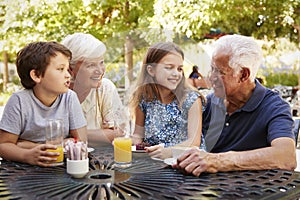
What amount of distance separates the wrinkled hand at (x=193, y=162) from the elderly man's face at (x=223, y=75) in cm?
50

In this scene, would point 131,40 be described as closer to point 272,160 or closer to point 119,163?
point 119,163

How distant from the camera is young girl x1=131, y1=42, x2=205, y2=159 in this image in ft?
6.01

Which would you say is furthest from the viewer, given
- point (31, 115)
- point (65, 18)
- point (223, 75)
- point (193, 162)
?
point (65, 18)

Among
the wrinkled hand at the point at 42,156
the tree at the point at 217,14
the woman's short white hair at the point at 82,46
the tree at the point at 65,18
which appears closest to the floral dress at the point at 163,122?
the woman's short white hair at the point at 82,46

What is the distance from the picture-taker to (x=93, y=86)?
2154 mm

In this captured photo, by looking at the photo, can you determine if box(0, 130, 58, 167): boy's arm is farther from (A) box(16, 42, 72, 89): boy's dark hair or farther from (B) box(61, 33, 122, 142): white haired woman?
(B) box(61, 33, 122, 142): white haired woman

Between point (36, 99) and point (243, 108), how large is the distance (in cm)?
86

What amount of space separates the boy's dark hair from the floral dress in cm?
51

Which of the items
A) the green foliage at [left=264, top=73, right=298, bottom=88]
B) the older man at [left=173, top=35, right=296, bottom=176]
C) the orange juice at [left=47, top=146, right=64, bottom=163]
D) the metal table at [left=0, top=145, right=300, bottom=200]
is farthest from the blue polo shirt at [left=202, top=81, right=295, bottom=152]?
the green foliage at [left=264, top=73, right=298, bottom=88]

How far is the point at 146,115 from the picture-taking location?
2.09m

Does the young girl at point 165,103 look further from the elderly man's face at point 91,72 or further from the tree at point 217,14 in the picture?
the tree at point 217,14

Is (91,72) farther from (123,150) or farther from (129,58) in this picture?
(123,150)

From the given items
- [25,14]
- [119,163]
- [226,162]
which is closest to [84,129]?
[119,163]

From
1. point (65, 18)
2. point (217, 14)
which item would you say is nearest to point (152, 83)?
point (217, 14)
